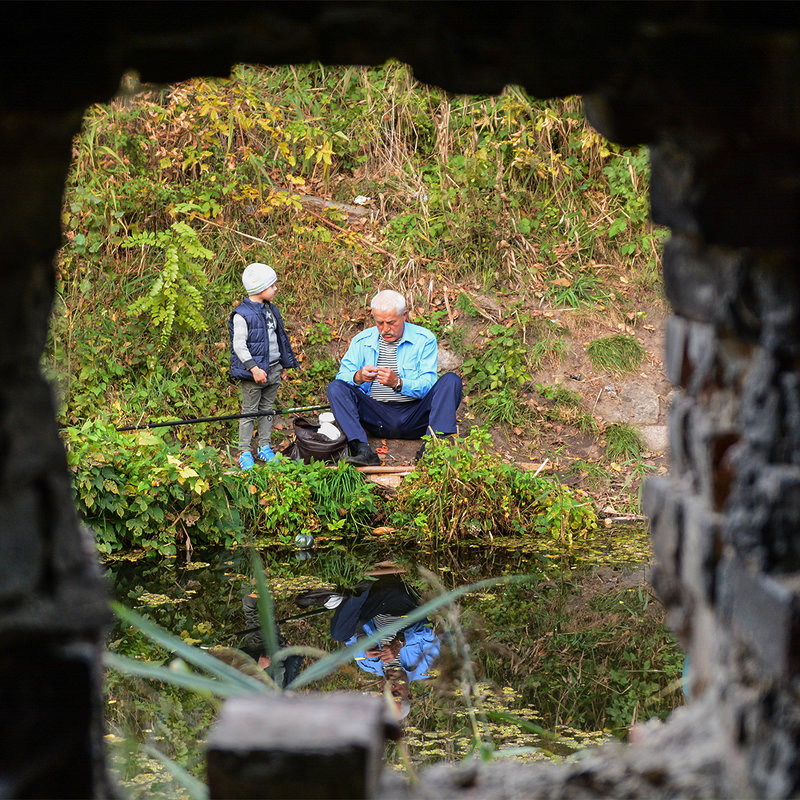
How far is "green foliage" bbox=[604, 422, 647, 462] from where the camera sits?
7.52m

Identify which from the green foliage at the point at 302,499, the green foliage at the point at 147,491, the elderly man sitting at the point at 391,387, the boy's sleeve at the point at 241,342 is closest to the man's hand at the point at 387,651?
the green foliage at the point at 302,499

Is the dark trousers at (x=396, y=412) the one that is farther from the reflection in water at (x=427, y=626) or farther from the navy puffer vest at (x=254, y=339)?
the reflection in water at (x=427, y=626)

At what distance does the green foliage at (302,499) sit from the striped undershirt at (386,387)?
0.87 metres

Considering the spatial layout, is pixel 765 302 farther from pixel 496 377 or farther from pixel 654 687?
pixel 496 377

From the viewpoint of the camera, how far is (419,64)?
1527 millimetres

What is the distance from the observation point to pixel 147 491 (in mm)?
5730

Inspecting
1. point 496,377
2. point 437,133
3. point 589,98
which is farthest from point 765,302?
point 437,133

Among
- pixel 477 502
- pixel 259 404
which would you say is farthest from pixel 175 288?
pixel 477 502

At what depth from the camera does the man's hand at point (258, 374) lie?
23.2ft

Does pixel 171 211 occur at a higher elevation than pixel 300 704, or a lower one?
higher

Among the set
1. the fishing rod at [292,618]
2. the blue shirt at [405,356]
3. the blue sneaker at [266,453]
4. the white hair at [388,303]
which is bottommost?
the fishing rod at [292,618]

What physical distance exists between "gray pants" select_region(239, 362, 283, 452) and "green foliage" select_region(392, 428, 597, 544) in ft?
4.98

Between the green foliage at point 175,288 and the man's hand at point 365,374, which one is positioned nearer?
the man's hand at point 365,374

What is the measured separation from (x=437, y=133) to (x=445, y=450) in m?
4.43
